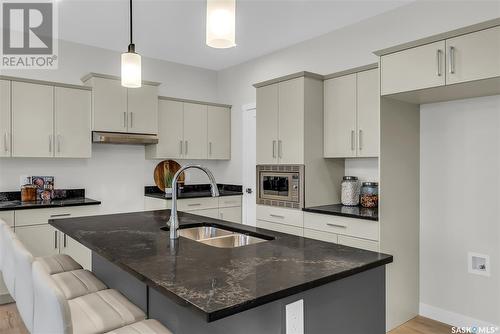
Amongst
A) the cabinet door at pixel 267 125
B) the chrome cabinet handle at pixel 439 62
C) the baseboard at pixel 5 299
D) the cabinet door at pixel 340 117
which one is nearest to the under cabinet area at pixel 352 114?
the cabinet door at pixel 340 117

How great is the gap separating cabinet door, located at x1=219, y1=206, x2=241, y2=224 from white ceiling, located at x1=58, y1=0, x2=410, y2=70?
204 cm

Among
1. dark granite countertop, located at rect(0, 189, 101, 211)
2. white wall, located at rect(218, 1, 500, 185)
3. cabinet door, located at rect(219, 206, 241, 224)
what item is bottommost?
cabinet door, located at rect(219, 206, 241, 224)

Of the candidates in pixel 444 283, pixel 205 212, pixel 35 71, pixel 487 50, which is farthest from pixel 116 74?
pixel 444 283

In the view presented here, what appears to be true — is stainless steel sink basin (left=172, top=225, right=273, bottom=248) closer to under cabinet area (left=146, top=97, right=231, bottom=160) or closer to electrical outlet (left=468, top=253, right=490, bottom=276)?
electrical outlet (left=468, top=253, right=490, bottom=276)

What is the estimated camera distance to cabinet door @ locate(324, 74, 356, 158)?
3256 mm

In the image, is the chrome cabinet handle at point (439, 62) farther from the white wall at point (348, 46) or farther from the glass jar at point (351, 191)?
the glass jar at point (351, 191)

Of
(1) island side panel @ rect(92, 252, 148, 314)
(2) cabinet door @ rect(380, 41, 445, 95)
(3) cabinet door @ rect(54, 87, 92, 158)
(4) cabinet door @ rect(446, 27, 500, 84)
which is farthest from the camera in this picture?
(3) cabinet door @ rect(54, 87, 92, 158)

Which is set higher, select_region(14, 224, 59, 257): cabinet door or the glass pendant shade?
the glass pendant shade

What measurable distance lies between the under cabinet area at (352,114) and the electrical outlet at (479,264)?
1089 mm

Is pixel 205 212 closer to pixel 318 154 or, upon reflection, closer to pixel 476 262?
pixel 318 154

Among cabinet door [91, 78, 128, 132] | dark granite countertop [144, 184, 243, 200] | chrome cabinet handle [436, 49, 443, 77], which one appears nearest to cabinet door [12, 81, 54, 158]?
cabinet door [91, 78, 128, 132]

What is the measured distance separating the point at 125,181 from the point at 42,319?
3271 mm

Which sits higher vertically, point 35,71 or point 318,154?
point 35,71

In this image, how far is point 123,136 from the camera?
3.97 meters
